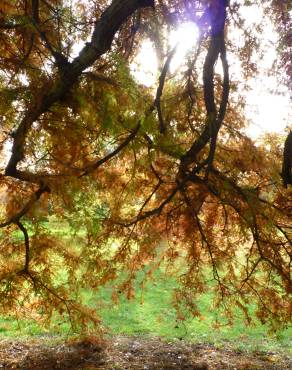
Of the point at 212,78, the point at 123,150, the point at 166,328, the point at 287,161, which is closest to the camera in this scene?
the point at 212,78

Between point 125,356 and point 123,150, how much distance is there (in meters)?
2.43

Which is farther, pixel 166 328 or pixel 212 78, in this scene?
pixel 166 328

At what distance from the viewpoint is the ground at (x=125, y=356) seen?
4.12m

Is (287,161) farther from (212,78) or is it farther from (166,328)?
(166,328)

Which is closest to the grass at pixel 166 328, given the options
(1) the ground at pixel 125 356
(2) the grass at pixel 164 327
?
(2) the grass at pixel 164 327

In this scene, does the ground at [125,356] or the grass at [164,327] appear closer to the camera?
the ground at [125,356]

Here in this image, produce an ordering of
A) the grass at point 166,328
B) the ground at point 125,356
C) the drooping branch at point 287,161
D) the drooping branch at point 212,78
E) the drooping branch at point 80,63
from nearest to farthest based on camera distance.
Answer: the drooping branch at point 80,63, the drooping branch at point 212,78, the drooping branch at point 287,161, the ground at point 125,356, the grass at point 166,328

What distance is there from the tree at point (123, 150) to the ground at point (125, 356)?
22.6 inches

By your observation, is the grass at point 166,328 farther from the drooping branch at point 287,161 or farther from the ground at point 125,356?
the drooping branch at point 287,161

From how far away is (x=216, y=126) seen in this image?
2.78 metres

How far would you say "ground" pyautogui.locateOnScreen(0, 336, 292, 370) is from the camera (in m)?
4.12

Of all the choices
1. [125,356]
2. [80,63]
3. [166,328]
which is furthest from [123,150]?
[166,328]

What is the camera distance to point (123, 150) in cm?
308

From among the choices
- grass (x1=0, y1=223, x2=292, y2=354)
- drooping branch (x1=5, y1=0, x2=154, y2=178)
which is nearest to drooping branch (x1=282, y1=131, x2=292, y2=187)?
drooping branch (x1=5, y1=0, x2=154, y2=178)
